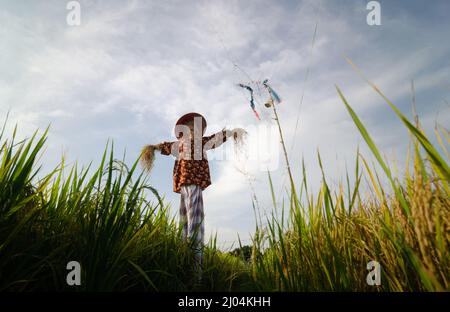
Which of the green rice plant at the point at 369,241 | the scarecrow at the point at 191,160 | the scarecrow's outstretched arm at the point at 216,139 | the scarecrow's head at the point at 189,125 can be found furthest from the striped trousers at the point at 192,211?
the green rice plant at the point at 369,241

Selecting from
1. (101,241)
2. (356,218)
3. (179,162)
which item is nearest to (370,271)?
(356,218)

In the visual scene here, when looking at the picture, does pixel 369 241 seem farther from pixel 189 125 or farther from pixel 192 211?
pixel 189 125

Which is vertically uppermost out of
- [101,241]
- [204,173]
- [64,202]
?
[204,173]

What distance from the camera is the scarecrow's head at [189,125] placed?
479 cm

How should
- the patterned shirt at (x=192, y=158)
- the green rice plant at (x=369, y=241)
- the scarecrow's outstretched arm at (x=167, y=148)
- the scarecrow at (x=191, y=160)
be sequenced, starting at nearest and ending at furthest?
the green rice plant at (x=369, y=241) → the scarecrow at (x=191, y=160) → the patterned shirt at (x=192, y=158) → the scarecrow's outstretched arm at (x=167, y=148)

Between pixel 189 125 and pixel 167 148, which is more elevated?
pixel 189 125

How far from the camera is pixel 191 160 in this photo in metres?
4.45

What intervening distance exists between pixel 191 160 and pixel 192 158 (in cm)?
5

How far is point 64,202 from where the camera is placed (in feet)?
7.75

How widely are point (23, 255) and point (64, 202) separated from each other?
22.5 inches

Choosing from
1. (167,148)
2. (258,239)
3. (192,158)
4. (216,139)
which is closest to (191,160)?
(192,158)

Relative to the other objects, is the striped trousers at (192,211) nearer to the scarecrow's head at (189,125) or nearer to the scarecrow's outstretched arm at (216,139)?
the scarecrow's outstretched arm at (216,139)

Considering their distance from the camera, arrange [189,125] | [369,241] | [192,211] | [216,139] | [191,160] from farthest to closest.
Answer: [189,125], [216,139], [191,160], [192,211], [369,241]
